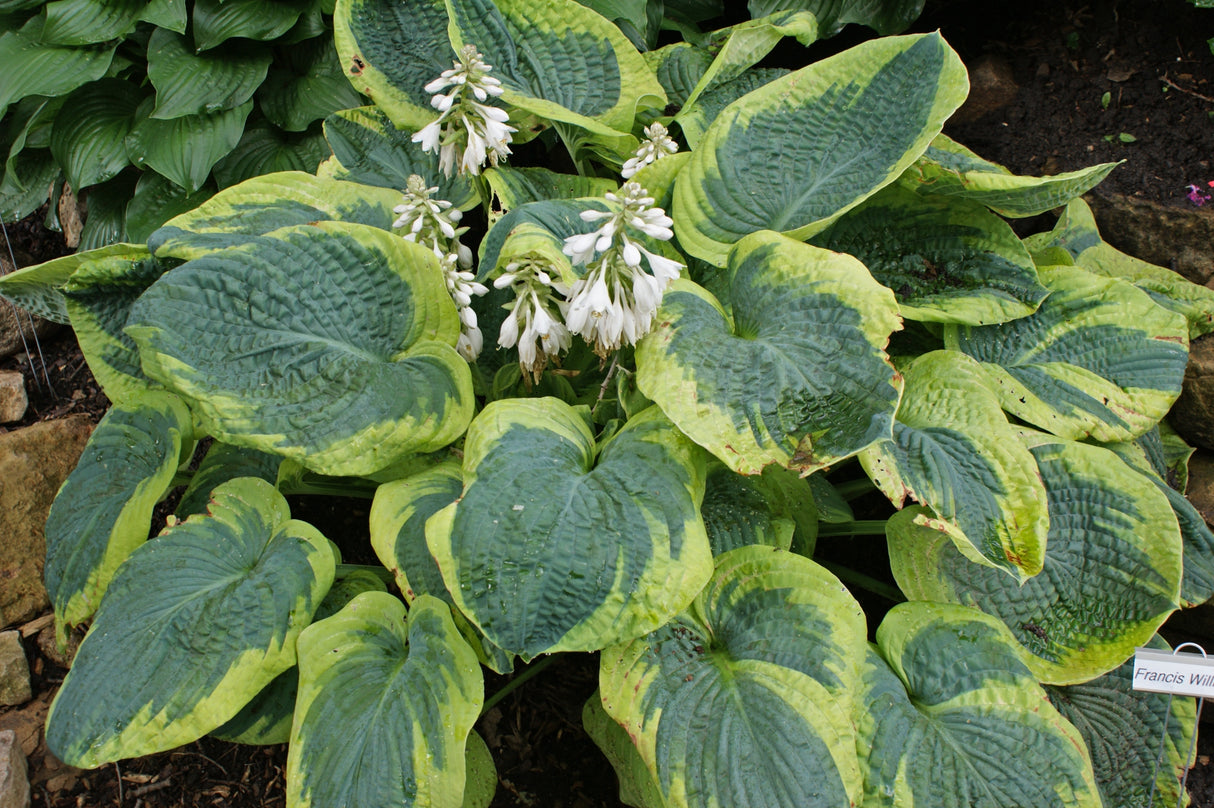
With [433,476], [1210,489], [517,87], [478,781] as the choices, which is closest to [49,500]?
[433,476]

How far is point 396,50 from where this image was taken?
6.98 feet

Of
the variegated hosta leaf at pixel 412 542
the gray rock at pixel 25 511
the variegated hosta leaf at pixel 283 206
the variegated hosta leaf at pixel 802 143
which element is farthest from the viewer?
the gray rock at pixel 25 511

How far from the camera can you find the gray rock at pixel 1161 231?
2459 millimetres

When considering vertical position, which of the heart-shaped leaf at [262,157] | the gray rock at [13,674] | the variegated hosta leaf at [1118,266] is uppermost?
the heart-shaped leaf at [262,157]

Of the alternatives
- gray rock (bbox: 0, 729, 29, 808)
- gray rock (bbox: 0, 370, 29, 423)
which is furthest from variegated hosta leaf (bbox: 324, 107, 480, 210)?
gray rock (bbox: 0, 729, 29, 808)

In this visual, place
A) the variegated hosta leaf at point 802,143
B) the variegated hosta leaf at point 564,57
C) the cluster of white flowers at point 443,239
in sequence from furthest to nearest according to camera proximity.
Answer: the variegated hosta leaf at point 564,57 < the variegated hosta leaf at point 802,143 < the cluster of white flowers at point 443,239

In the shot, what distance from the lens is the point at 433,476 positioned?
5.53 feet

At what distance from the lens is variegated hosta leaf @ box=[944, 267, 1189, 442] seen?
186 centimetres

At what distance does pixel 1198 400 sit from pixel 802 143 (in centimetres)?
138

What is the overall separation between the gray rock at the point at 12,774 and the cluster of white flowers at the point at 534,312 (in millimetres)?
1476

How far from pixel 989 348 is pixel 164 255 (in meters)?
1.92

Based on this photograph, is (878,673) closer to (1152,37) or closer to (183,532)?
(183,532)

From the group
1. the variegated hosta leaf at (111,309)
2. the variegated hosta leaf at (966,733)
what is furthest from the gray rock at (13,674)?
the variegated hosta leaf at (966,733)

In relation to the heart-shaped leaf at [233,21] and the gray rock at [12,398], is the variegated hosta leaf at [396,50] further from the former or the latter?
the gray rock at [12,398]
